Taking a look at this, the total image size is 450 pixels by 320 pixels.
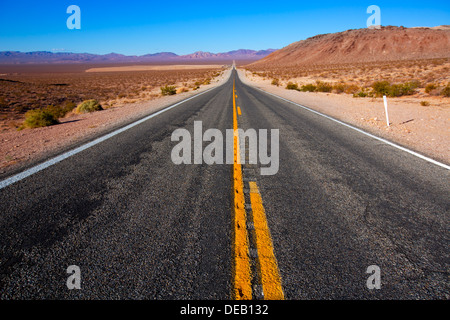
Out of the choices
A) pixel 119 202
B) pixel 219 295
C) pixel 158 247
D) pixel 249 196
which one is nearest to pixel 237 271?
pixel 219 295

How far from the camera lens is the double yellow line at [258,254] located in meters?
1.98

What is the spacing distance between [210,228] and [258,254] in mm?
646

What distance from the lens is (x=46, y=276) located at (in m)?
2.11

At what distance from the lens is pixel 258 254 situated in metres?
2.36

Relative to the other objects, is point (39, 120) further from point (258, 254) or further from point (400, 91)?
point (400, 91)

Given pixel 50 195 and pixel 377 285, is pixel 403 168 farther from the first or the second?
pixel 50 195

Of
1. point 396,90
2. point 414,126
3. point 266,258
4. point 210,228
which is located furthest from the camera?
point 396,90

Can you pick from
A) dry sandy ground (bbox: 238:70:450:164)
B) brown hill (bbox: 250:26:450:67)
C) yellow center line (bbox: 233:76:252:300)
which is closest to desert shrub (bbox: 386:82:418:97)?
dry sandy ground (bbox: 238:70:450:164)

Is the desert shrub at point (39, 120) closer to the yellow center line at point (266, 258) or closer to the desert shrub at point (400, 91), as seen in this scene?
the yellow center line at point (266, 258)

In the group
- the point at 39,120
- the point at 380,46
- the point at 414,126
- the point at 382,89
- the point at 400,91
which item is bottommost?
the point at 414,126

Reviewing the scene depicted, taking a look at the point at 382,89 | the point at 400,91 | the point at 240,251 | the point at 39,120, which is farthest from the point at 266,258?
the point at 400,91

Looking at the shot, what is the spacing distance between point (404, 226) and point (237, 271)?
6.91ft

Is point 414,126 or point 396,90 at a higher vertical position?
point 396,90

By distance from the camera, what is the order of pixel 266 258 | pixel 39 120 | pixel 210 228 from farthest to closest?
pixel 39 120 → pixel 210 228 → pixel 266 258
